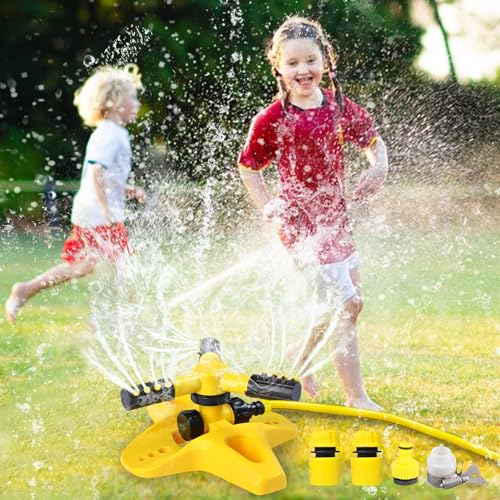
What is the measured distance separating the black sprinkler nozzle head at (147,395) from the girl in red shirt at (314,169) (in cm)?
46

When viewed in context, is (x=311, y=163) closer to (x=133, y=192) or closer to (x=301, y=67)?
(x=301, y=67)

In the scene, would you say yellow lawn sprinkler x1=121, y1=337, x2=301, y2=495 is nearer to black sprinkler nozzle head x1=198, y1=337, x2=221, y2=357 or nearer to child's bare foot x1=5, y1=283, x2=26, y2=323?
black sprinkler nozzle head x1=198, y1=337, x2=221, y2=357

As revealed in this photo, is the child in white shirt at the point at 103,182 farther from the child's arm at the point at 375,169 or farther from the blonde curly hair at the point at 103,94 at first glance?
the child's arm at the point at 375,169

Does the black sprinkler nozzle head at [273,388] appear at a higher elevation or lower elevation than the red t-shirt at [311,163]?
lower

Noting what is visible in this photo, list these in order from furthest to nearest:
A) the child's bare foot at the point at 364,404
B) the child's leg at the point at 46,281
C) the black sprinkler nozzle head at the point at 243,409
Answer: the child's leg at the point at 46,281 → the child's bare foot at the point at 364,404 → the black sprinkler nozzle head at the point at 243,409

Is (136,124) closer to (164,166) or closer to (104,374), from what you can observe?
(164,166)

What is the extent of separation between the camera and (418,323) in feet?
8.94

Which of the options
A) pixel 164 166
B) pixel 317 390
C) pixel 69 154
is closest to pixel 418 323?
pixel 317 390

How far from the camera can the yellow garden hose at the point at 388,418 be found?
71.9 inches

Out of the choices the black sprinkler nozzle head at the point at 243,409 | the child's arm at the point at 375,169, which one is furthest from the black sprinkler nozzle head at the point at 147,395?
the child's arm at the point at 375,169

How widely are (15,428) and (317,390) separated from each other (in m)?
0.65

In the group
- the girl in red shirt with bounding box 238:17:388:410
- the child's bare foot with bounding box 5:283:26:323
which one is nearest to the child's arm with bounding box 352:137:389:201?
the girl in red shirt with bounding box 238:17:388:410

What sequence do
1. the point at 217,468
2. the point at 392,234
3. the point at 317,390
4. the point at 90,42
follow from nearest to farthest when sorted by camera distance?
1. the point at 217,468
2. the point at 317,390
3. the point at 392,234
4. the point at 90,42

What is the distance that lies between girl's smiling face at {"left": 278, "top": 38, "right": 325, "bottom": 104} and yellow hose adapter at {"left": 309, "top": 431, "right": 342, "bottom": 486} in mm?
764
